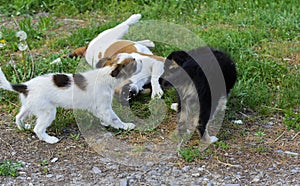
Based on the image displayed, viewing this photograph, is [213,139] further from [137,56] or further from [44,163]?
[44,163]

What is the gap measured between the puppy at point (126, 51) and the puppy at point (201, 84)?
2.00 feet

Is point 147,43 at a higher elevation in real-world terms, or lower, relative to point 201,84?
lower

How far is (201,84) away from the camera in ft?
15.6

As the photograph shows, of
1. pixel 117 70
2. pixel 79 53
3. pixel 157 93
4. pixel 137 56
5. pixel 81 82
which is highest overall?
pixel 117 70

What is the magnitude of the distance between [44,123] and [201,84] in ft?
4.45

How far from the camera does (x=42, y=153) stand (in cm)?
488

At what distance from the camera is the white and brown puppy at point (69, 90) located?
16.0 ft

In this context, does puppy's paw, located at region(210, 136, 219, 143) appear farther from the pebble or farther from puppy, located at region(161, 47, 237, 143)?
the pebble

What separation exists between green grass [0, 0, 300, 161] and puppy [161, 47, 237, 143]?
53cm

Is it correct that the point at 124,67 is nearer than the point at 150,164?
No

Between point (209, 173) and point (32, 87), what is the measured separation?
5.35 ft

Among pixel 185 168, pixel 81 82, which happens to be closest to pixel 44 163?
pixel 81 82

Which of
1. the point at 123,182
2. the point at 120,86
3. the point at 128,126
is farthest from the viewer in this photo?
the point at 120,86

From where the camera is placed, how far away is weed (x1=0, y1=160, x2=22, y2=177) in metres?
4.55
